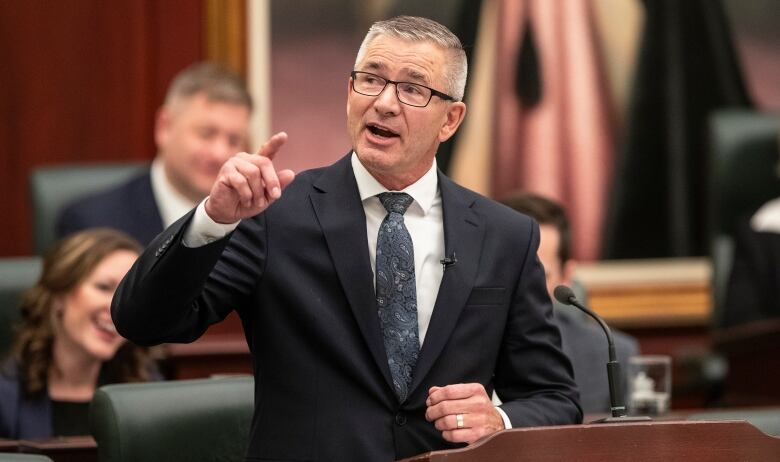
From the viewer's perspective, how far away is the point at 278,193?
7.95ft

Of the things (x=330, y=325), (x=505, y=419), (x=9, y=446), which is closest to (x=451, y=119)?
(x=330, y=325)

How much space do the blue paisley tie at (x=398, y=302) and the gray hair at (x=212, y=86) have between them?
8.38 ft

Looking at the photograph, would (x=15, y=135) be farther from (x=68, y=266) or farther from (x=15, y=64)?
(x=68, y=266)

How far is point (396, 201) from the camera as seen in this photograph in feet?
9.44

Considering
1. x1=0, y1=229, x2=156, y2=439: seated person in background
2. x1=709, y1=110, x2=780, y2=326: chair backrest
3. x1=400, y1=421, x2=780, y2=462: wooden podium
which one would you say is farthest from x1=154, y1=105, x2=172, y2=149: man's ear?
x1=400, y1=421, x2=780, y2=462: wooden podium

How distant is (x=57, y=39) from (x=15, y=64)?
198mm

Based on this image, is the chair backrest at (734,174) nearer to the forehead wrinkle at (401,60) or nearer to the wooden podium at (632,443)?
the forehead wrinkle at (401,60)

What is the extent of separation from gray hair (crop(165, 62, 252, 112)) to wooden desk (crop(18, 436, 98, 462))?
209 cm

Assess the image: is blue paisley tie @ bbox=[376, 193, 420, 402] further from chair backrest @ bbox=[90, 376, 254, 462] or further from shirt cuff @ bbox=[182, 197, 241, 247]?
chair backrest @ bbox=[90, 376, 254, 462]

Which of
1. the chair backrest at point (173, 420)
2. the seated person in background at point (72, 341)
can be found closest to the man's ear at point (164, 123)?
the seated person in background at point (72, 341)

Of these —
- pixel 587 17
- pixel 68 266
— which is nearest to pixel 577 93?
pixel 587 17

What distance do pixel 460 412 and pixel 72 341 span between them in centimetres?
197

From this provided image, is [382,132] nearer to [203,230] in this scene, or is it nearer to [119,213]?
[203,230]

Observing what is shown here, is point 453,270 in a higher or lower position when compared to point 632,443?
higher
